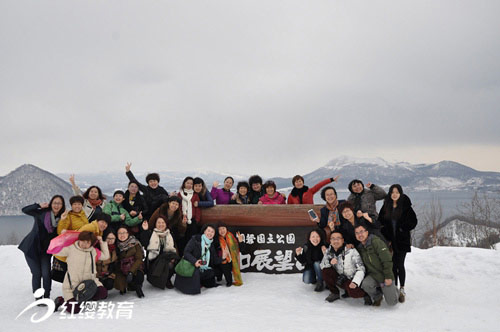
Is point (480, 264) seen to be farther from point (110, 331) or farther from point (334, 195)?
point (110, 331)

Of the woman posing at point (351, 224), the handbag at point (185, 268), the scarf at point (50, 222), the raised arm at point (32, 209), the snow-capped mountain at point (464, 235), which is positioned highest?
the raised arm at point (32, 209)

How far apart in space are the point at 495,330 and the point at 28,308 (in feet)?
20.8

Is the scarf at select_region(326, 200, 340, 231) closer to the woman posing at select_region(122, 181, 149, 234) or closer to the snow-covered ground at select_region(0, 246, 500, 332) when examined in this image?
the snow-covered ground at select_region(0, 246, 500, 332)

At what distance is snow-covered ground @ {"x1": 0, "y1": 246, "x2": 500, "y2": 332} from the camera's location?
4.68 m

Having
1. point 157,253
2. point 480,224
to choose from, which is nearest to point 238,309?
point 157,253

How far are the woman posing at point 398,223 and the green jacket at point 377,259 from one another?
1.80 feet

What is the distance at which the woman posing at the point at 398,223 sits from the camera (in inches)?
221

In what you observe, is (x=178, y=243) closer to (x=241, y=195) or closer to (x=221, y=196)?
(x=221, y=196)

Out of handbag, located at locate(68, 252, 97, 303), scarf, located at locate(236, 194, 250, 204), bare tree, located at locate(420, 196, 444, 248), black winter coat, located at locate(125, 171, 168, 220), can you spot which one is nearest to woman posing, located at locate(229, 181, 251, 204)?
scarf, located at locate(236, 194, 250, 204)

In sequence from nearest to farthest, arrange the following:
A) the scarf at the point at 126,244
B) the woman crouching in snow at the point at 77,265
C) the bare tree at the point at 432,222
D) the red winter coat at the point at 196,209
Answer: the woman crouching in snow at the point at 77,265 < the scarf at the point at 126,244 < the red winter coat at the point at 196,209 < the bare tree at the point at 432,222

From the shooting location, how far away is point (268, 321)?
4.85 meters

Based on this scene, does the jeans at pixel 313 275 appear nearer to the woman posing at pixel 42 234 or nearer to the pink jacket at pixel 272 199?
the pink jacket at pixel 272 199

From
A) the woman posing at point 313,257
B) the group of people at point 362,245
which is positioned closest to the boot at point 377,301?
the group of people at point 362,245

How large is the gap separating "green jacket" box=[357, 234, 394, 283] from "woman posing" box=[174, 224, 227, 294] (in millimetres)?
2327
